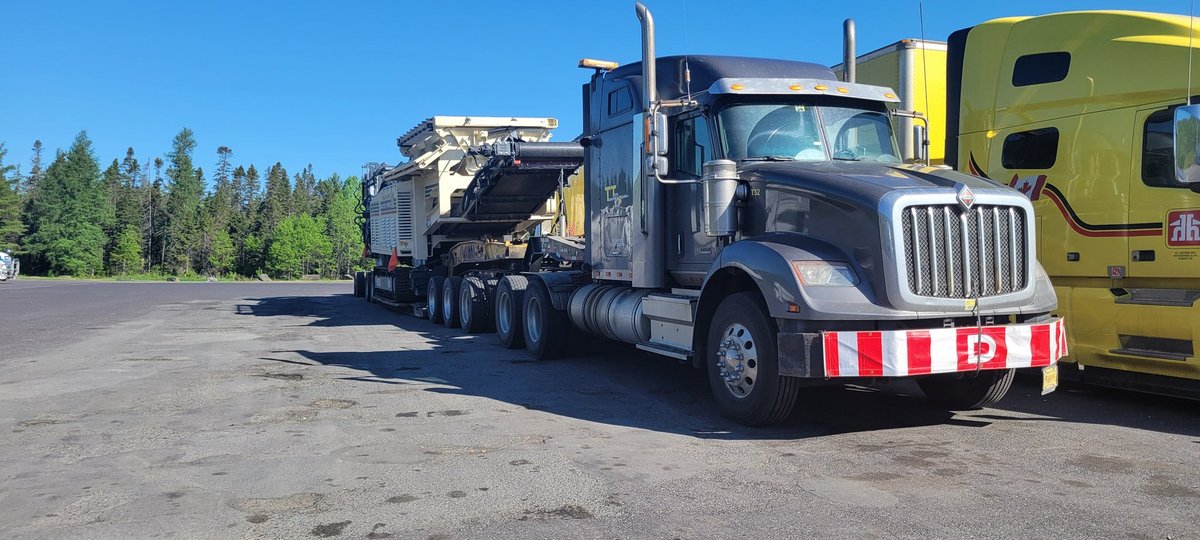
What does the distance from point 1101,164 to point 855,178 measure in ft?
9.41

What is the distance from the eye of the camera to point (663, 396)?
8273mm

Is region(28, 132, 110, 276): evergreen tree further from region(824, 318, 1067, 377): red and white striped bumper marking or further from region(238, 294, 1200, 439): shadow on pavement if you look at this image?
region(824, 318, 1067, 377): red and white striped bumper marking

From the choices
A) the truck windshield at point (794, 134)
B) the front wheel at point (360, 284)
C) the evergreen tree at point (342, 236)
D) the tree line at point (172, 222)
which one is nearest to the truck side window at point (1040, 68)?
the truck windshield at point (794, 134)

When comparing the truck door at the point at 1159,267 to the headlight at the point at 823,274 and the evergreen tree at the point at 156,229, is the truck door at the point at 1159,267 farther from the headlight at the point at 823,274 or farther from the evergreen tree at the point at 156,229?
the evergreen tree at the point at 156,229

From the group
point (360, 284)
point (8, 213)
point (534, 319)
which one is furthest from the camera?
point (8, 213)

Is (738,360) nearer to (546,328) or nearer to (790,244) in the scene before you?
(790,244)

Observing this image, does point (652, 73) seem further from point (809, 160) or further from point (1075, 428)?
point (1075, 428)

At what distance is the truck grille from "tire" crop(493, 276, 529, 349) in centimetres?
680

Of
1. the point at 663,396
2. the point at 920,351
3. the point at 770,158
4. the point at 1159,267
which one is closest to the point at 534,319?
the point at 663,396

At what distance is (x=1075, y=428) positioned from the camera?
6.60 m

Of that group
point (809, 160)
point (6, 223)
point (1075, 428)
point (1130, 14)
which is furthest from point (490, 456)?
point (6, 223)

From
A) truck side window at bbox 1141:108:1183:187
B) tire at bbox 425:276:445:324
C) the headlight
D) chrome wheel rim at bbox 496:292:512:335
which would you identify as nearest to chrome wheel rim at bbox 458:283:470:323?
tire at bbox 425:276:445:324

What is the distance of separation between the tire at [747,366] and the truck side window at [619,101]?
3.03 metres

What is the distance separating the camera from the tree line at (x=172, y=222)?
86.4 meters
